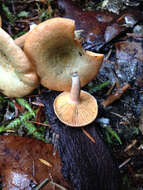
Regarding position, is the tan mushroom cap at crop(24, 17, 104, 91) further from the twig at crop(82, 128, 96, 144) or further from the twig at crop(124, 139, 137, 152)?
the twig at crop(124, 139, 137, 152)

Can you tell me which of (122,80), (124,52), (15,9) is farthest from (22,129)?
(15,9)

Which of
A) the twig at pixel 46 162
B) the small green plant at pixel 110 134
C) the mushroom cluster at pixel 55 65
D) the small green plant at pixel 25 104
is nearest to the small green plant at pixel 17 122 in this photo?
the small green plant at pixel 25 104

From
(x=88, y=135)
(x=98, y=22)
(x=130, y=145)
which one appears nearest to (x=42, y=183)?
(x=88, y=135)

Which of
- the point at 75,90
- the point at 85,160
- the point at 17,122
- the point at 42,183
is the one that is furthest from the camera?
the point at 17,122

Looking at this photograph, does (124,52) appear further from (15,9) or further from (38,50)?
(15,9)

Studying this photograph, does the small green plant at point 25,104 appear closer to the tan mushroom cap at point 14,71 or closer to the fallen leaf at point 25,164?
the tan mushroom cap at point 14,71

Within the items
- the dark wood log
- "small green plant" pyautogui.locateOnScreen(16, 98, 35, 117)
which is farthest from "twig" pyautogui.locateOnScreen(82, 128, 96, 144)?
"small green plant" pyautogui.locateOnScreen(16, 98, 35, 117)

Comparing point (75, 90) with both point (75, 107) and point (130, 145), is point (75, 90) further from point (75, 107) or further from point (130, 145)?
point (130, 145)
